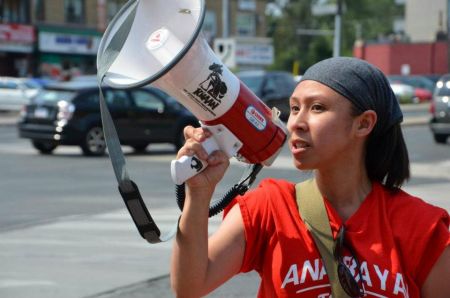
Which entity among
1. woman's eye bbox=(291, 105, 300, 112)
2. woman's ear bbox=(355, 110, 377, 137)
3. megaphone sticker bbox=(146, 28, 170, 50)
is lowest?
woman's ear bbox=(355, 110, 377, 137)

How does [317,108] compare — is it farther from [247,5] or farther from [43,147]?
[247,5]

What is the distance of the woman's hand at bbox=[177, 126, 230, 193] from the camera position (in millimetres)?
2588

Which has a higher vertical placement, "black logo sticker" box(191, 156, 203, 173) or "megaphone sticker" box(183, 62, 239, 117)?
"megaphone sticker" box(183, 62, 239, 117)

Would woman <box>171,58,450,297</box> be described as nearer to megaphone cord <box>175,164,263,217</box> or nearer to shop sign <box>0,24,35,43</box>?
megaphone cord <box>175,164,263,217</box>

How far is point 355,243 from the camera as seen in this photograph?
2723 millimetres

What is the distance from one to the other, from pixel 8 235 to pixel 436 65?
6663cm

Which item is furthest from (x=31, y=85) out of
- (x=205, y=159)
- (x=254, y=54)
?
(x=205, y=159)

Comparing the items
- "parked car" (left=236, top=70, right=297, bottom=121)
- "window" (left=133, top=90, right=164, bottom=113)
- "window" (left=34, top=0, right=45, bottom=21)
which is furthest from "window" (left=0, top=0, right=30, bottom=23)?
"window" (left=133, top=90, right=164, bottom=113)

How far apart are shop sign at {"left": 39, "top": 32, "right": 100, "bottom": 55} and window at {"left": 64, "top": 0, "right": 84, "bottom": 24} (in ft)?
3.14

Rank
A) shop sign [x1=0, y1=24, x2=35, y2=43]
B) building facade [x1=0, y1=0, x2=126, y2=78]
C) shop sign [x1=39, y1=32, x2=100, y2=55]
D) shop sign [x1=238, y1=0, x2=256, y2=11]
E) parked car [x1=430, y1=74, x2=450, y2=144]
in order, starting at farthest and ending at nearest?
shop sign [x1=238, y1=0, x2=256, y2=11], shop sign [x1=39, y1=32, x2=100, y2=55], building facade [x1=0, y1=0, x2=126, y2=78], shop sign [x1=0, y1=24, x2=35, y2=43], parked car [x1=430, y1=74, x2=450, y2=144]

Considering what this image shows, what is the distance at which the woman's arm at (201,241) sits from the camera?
102 inches

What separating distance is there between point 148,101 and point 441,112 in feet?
24.6

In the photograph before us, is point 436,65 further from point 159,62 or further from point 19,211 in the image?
point 159,62

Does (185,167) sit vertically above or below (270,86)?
above
